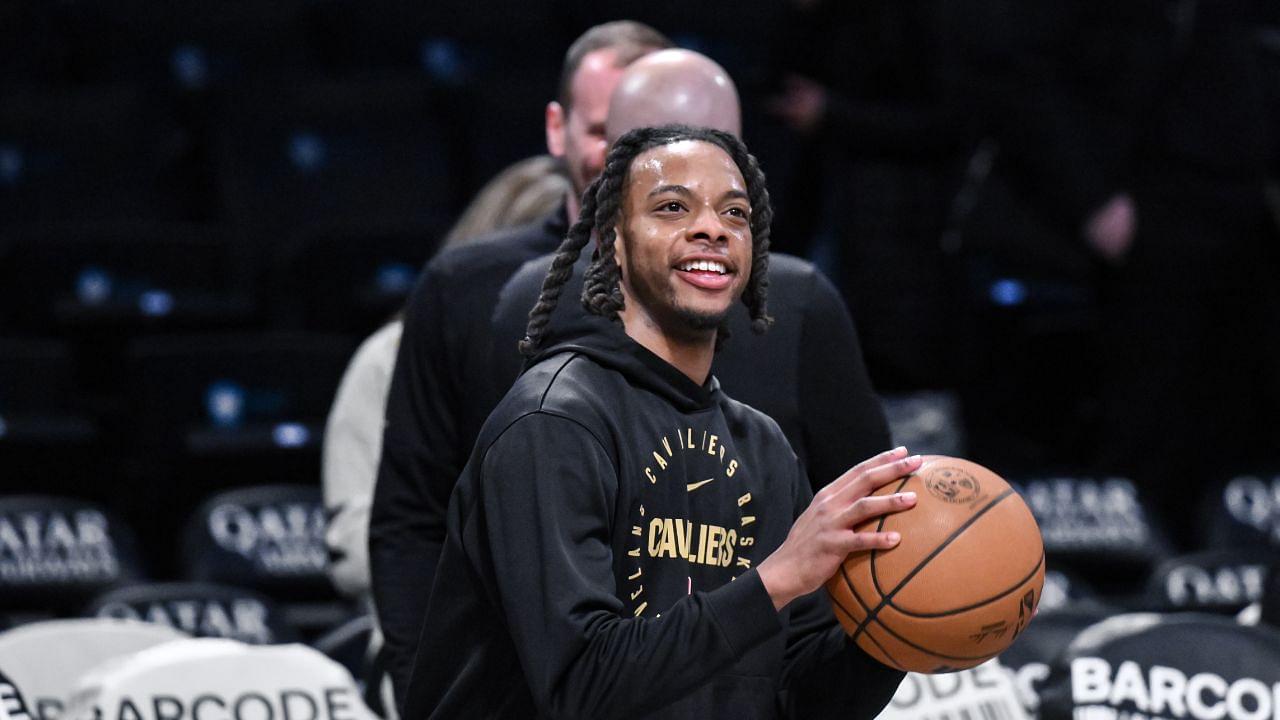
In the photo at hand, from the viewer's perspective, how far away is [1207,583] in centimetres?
600

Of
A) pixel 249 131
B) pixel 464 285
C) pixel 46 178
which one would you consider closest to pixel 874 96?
pixel 249 131

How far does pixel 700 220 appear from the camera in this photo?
2.64 meters

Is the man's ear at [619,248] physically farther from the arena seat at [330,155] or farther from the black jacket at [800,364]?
the arena seat at [330,155]

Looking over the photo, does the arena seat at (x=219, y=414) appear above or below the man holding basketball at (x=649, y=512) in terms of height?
below

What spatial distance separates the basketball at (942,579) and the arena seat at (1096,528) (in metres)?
3.98

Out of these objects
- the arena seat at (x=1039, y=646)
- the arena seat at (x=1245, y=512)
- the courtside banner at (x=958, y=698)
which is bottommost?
the arena seat at (x=1245, y=512)

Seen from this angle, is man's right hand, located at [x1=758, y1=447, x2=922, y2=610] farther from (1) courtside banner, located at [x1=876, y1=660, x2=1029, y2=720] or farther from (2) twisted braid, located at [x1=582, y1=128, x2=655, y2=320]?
(1) courtside banner, located at [x1=876, y1=660, x2=1029, y2=720]

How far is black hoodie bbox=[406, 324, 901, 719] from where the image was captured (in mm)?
2463

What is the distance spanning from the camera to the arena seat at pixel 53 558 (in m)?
5.87

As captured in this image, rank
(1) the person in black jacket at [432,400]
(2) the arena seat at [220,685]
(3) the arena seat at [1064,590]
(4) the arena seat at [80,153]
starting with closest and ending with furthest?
(1) the person in black jacket at [432,400], (2) the arena seat at [220,685], (3) the arena seat at [1064,590], (4) the arena seat at [80,153]

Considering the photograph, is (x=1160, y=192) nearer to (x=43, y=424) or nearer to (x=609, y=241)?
(x=43, y=424)

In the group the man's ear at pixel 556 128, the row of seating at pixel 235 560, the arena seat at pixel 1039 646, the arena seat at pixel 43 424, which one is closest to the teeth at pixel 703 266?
the man's ear at pixel 556 128

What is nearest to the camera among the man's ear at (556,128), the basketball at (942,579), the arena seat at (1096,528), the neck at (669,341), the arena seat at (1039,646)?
the basketball at (942,579)

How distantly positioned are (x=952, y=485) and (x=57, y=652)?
252 cm
